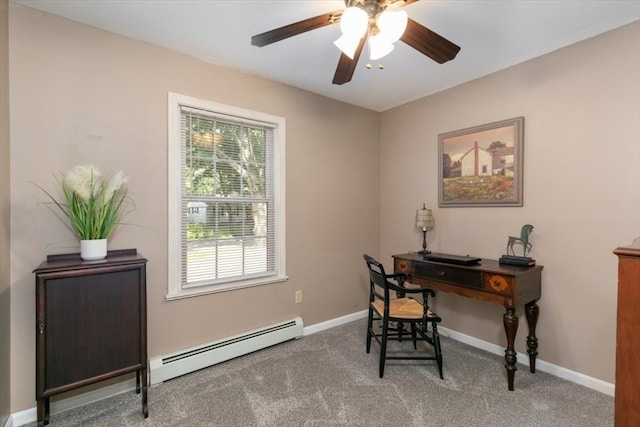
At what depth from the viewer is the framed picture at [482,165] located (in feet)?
8.09

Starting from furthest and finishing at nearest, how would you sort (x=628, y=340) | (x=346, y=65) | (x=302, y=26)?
(x=346, y=65) < (x=302, y=26) < (x=628, y=340)

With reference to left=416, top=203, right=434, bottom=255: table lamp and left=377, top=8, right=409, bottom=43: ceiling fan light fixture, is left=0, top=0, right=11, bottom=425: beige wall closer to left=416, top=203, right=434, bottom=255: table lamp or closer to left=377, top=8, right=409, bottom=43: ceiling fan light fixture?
left=377, top=8, right=409, bottom=43: ceiling fan light fixture

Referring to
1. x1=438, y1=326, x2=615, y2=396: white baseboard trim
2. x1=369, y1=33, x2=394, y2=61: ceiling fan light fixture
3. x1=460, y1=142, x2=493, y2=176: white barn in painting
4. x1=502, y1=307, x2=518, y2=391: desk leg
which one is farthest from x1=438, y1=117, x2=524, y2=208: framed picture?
x1=369, y1=33, x2=394, y2=61: ceiling fan light fixture

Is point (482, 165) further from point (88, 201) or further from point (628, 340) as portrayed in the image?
point (88, 201)

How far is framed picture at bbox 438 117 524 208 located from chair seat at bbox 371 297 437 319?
1.03 metres

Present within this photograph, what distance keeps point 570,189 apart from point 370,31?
1821mm

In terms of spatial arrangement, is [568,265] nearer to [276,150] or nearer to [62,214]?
[276,150]

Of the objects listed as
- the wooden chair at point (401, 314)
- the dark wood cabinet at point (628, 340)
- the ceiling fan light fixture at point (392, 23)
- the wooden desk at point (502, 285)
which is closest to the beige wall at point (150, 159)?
the wooden chair at point (401, 314)

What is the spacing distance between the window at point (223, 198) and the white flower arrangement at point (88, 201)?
1.44ft

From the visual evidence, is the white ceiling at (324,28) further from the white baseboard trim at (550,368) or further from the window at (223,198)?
the white baseboard trim at (550,368)

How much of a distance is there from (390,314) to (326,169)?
5.16ft

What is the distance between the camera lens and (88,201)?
71.3 inches

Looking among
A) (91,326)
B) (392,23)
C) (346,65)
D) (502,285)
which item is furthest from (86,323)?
(502,285)

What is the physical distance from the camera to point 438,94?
303 cm
